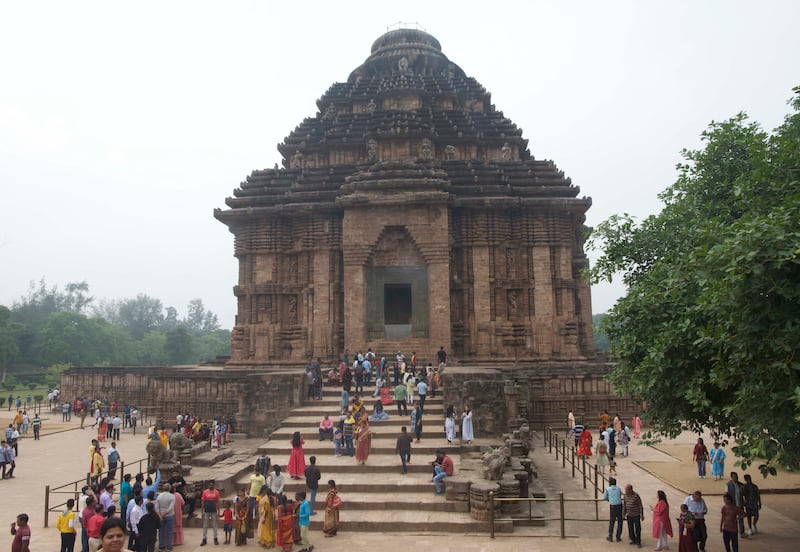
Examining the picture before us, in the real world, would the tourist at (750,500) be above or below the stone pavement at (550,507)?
above

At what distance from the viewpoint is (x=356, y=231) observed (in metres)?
23.7

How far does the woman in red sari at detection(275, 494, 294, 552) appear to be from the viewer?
9742 millimetres

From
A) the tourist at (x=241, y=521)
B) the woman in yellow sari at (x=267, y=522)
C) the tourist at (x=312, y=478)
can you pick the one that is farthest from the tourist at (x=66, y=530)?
the tourist at (x=312, y=478)

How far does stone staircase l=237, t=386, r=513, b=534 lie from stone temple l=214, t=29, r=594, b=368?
7.62m

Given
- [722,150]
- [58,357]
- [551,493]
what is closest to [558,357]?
[551,493]

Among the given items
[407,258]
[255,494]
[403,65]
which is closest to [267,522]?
[255,494]

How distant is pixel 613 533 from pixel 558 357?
13.4 m

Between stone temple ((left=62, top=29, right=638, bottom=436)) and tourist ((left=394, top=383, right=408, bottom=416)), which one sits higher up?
stone temple ((left=62, top=29, right=638, bottom=436))

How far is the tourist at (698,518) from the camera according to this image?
9.45m

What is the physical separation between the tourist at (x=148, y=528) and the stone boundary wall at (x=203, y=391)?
289 inches

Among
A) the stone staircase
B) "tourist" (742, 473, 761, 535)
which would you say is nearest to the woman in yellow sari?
the stone staircase

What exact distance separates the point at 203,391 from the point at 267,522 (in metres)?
11.9

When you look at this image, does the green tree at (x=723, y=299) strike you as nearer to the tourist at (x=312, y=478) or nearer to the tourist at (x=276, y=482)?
the tourist at (x=312, y=478)

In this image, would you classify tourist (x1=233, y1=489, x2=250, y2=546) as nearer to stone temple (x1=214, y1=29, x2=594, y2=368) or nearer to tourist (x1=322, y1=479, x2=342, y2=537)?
tourist (x1=322, y1=479, x2=342, y2=537)
